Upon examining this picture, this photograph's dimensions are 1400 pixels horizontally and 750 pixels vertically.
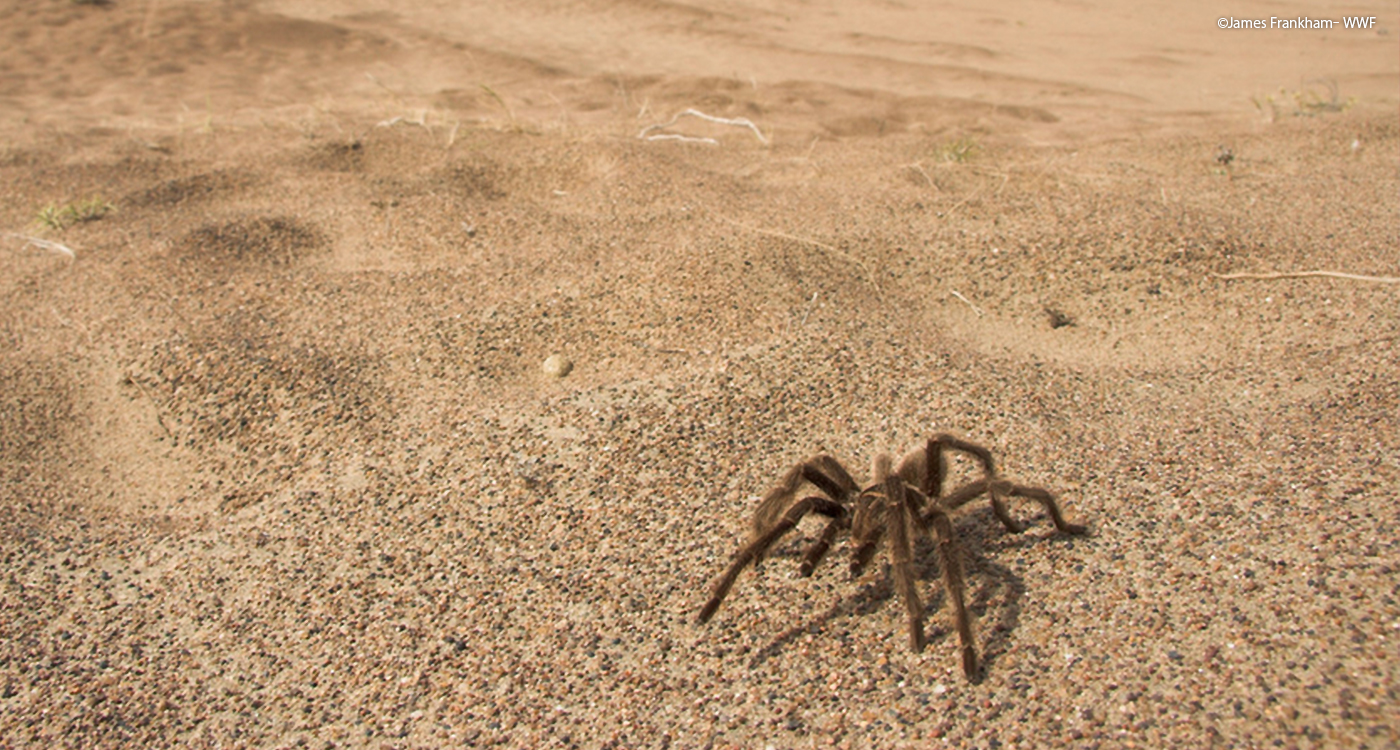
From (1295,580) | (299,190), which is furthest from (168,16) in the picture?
(1295,580)

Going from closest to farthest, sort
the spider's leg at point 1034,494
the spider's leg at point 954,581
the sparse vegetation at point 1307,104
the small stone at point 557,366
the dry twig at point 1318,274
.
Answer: the spider's leg at point 954,581
the spider's leg at point 1034,494
the small stone at point 557,366
the dry twig at point 1318,274
the sparse vegetation at point 1307,104

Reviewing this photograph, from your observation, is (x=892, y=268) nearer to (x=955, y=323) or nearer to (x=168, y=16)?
(x=955, y=323)

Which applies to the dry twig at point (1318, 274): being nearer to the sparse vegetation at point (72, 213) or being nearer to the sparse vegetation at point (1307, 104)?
the sparse vegetation at point (1307, 104)

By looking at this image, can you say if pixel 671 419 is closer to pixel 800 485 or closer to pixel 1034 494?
pixel 800 485

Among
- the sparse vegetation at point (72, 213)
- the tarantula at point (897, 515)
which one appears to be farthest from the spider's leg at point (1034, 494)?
the sparse vegetation at point (72, 213)

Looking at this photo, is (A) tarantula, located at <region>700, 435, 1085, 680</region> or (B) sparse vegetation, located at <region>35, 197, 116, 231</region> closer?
(A) tarantula, located at <region>700, 435, 1085, 680</region>

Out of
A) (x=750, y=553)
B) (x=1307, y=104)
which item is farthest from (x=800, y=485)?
(x=1307, y=104)

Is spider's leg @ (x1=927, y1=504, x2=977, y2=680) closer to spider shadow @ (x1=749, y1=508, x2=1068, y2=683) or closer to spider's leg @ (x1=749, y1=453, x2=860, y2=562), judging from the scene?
spider shadow @ (x1=749, y1=508, x2=1068, y2=683)

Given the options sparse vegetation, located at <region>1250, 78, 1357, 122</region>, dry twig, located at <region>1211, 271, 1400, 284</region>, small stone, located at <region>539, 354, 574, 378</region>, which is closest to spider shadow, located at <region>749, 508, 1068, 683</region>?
small stone, located at <region>539, 354, 574, 378</region>
